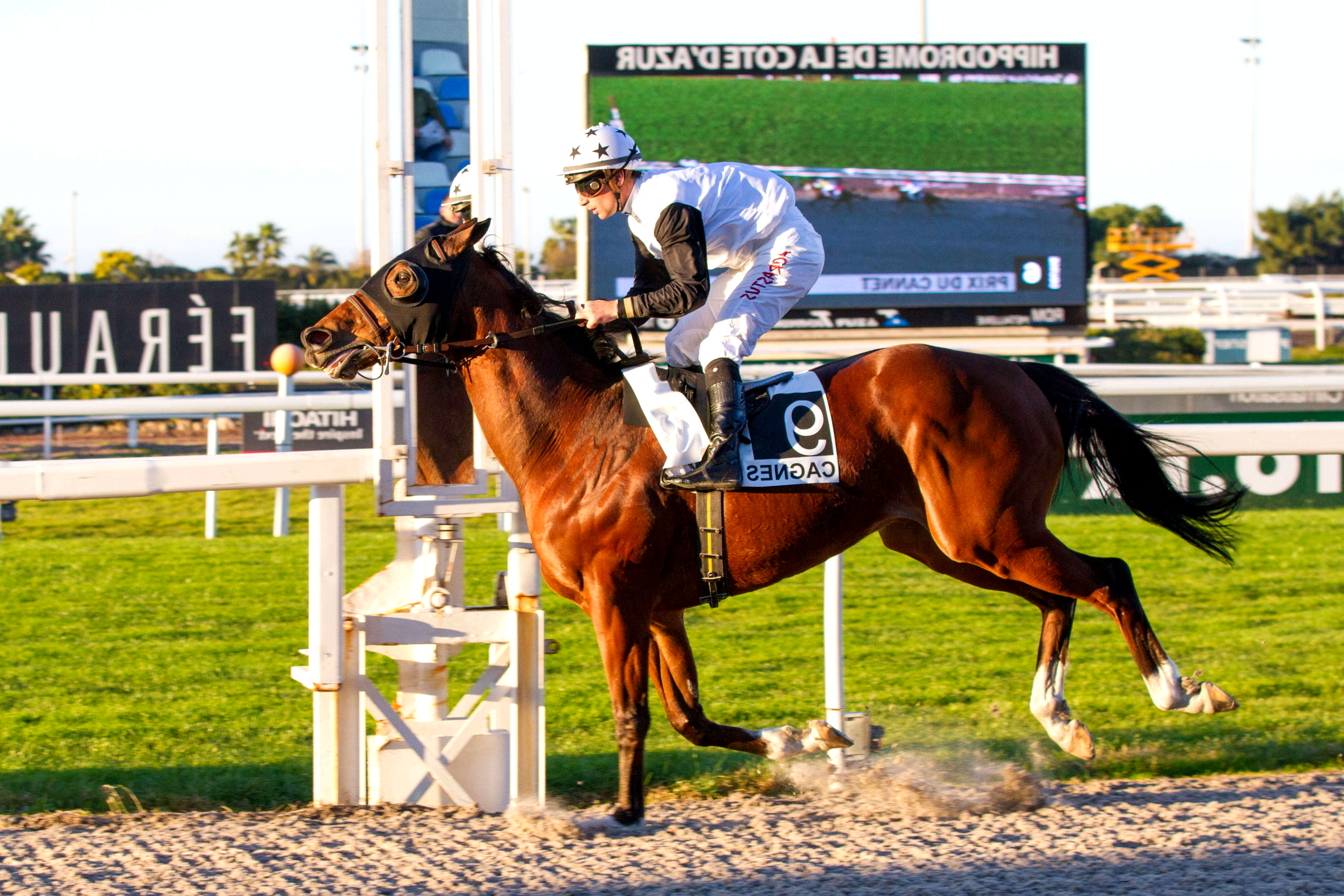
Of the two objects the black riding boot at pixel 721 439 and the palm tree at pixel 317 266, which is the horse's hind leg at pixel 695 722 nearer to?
the black riding boot at pixel 721 439

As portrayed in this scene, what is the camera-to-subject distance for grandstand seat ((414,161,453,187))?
358cm

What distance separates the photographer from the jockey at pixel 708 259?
3141 mm

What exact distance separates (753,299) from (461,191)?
2.85 ft

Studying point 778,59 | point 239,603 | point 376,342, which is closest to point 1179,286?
point 778,59

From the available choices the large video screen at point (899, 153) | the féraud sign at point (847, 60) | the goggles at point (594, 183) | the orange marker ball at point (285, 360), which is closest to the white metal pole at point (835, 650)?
the goggles at point (594, 183)

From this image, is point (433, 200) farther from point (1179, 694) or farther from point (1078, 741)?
point (1179, 694)

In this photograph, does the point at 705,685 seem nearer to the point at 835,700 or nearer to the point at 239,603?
the point at 835,700

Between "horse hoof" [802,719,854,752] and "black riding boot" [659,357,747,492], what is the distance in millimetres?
701

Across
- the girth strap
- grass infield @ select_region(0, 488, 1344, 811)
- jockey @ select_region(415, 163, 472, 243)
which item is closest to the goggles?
jockey @ select_region(415, 163, 472, 243)

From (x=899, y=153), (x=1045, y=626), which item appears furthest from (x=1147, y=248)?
(x=1045, y=626)

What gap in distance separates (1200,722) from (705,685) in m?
1.66

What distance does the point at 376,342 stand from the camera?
3279mm

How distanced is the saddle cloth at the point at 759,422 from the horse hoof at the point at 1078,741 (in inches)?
34.8

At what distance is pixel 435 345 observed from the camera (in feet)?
10.8
